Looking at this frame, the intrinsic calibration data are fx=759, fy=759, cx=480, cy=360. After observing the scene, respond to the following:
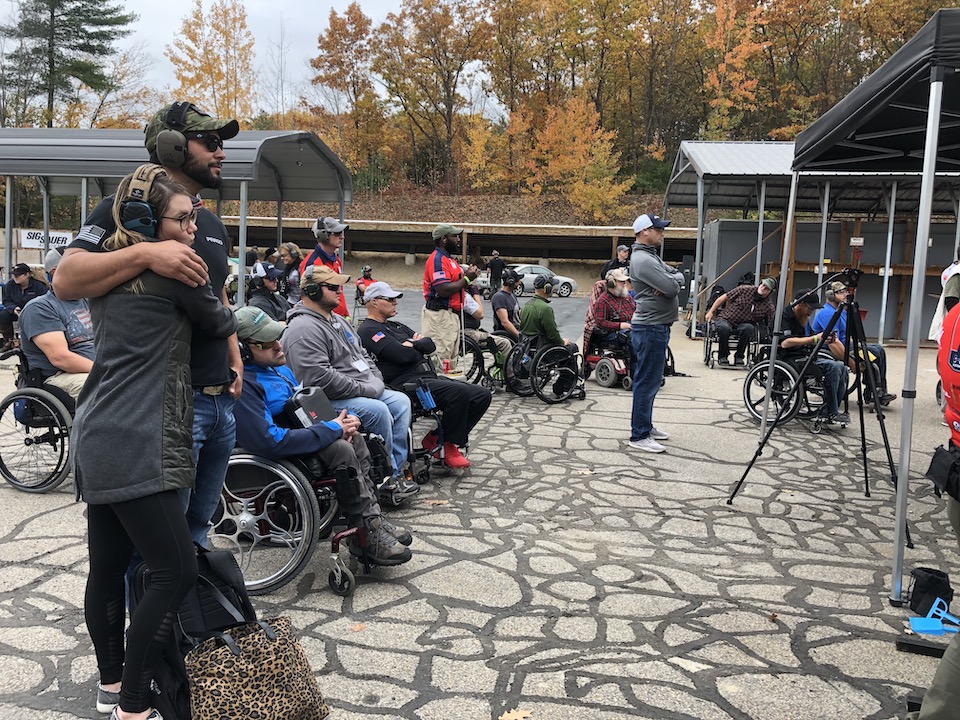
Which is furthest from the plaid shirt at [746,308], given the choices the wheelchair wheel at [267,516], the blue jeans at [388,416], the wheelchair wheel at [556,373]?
the wheelchair wheel at [267,516]

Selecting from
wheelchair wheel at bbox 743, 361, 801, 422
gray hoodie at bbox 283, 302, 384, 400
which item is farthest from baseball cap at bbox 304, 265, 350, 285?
wheelchair wheel at bbox 743, 361, 801, 422

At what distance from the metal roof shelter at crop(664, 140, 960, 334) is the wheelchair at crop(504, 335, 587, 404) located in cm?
680

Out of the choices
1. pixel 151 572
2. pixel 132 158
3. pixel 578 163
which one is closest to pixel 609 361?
pixel 132 158

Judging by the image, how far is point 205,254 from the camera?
8.20ft

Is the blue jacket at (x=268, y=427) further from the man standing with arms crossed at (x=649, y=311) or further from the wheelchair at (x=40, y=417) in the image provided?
the man standing with arms crossed at (x=649, y=311)

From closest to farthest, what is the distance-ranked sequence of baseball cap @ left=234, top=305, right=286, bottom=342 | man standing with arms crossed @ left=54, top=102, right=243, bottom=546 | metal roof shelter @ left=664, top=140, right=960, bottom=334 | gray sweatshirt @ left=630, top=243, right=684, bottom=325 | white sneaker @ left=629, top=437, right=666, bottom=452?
1. man standing with arms crossed @ left=54, top=102, right=243, bottom=546
2. baseball cap @ left=234, top=305, right=286, bottom=342
3. gray sweatshirt @ left=630, top=243, right=684, bottom=325
4. white sneaker @ left=629, top=437, right=666, bottom=452
5. metal roof shelter @ left=664, top=140, right=960, bottom=334

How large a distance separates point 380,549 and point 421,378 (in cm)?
183

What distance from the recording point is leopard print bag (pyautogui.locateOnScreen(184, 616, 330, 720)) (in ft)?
6.90

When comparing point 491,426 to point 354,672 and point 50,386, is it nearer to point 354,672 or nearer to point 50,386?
point 50,386

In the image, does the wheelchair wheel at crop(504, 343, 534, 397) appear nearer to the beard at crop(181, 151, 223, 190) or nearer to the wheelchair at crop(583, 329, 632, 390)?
the wheelchair at crop(583, 329, 632, 390)

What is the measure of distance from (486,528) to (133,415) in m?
2.68

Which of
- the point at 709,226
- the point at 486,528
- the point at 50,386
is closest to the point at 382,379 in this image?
the point at 486,528

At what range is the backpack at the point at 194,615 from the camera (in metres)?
2.20

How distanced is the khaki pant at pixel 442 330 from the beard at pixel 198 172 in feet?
17.2
